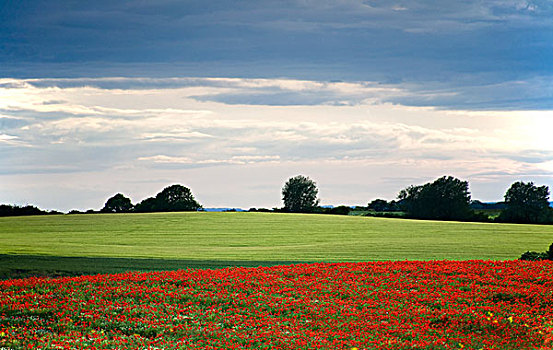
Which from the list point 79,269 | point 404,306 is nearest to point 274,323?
point 404,306

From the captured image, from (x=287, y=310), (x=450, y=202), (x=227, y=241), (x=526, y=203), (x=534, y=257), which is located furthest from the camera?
(x=450, y=202)

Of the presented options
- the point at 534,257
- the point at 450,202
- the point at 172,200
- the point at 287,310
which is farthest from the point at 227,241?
the point at 450,202

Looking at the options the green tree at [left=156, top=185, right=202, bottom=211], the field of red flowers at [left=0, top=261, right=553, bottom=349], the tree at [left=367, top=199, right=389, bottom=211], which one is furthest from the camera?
the tree at [left=367, top=199, right=389, bottom=211]

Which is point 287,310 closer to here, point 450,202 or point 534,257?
point 534,257

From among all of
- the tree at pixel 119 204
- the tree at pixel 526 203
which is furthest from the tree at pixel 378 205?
the tree at pixel 119 204

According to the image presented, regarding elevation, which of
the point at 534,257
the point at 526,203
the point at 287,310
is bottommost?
the point at 287,310

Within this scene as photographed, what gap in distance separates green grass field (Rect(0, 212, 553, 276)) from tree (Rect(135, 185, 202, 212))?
17.6 metres

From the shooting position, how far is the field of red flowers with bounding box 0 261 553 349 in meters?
12.4

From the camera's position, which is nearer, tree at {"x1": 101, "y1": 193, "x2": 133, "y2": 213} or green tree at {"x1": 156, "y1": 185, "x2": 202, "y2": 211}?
tree at {"x1": 101, "y1": 193, "x2": 133, "y2": 213}

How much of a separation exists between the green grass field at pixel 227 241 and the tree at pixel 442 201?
26.4m

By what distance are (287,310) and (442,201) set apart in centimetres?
7407

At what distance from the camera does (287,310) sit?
1496cm

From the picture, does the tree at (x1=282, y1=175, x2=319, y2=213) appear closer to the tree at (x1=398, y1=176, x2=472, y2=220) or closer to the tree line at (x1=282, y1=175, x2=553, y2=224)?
the tree line at (x1=282, y1=175, x2=553, y2=224)

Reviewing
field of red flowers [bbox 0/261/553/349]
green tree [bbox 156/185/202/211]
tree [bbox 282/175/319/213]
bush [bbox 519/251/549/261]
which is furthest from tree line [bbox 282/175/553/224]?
field of red flowers [bbox 0/261/553/349]
